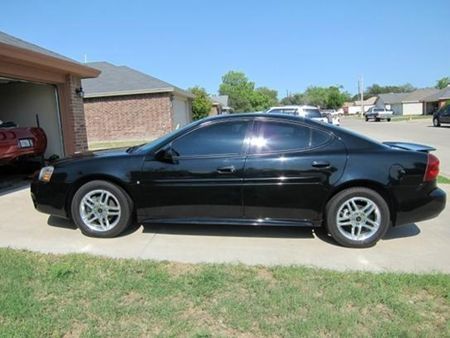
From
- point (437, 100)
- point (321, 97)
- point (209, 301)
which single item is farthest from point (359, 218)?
point (321, 97)

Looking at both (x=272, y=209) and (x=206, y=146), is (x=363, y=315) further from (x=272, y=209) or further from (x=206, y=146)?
(x=206, y=146)

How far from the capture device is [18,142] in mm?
9016

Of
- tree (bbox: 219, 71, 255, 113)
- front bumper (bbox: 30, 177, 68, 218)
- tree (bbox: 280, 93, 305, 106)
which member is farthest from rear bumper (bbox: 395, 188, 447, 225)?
tree (bbox: 280, 93, 305, 106)

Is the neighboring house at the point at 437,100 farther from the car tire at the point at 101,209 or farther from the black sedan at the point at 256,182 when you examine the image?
the car tire at the point at 101,209

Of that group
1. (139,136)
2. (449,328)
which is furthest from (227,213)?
(139,136)

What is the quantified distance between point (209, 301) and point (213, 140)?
2064 mm

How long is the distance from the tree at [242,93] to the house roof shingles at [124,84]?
194ft

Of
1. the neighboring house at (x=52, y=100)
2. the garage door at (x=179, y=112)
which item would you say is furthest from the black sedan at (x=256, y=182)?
the garage door at (x=179, y=112)

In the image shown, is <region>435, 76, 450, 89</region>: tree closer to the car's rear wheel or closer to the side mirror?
the car's rear wheel

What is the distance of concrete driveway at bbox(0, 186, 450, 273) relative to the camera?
4.30 metres

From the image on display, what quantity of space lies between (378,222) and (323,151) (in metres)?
1.00

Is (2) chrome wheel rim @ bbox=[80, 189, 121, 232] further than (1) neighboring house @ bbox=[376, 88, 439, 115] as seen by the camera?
No

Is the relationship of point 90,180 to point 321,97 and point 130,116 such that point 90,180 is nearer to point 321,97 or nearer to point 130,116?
point 130,116

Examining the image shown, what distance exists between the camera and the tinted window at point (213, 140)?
4.85 meters
